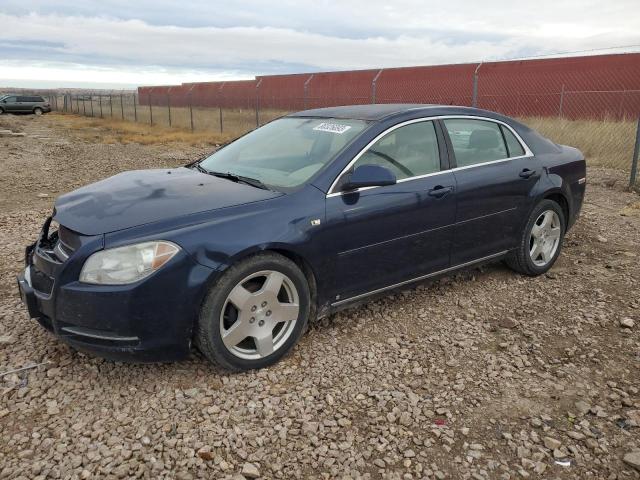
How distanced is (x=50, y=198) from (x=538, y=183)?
24.0ft

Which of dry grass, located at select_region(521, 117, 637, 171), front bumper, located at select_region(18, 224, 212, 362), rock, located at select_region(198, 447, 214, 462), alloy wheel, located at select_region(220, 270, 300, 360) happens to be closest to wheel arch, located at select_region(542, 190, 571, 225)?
alloy wheel, located at select_region(220, 270, 300, 360)

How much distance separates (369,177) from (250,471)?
1825mm

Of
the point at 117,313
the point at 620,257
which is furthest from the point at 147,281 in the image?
the point at 620,257

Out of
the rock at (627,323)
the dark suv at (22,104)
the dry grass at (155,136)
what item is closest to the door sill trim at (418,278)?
the rock at (627,323)

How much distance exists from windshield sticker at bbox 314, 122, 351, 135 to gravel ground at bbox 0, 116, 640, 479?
136 cm

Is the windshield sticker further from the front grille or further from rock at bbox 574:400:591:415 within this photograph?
rock at bbox 574:400:591:415

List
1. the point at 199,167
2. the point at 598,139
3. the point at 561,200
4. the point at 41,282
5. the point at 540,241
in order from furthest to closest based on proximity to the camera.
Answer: the point at 598,139 → the point at 561,200 → the point at 540,241 → the point at 199,167 → the point at 41,282

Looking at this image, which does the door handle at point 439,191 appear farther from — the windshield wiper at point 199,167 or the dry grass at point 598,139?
the dry grass at point 598,139

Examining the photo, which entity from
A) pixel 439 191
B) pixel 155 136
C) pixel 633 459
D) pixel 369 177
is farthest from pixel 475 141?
pixel 155 136

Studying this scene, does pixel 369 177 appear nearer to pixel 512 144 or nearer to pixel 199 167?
pixel 199 167

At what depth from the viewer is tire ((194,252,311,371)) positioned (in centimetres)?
295

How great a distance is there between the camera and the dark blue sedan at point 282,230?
281 cm

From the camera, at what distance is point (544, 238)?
15.8ft

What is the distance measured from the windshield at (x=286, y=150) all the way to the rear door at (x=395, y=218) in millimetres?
248
